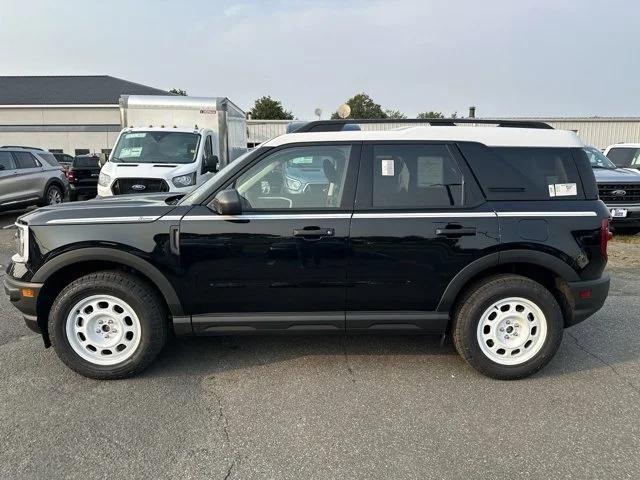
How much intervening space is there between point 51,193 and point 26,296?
31.8 feet

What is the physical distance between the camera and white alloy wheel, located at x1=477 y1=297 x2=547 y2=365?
356 centimetres

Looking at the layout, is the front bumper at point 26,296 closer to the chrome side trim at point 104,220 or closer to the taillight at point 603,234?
the chrome side trim at point 104,220

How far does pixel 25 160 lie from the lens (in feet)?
36.7

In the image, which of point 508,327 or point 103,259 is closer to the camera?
point 103,259

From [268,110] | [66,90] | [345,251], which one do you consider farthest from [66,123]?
[345,251]

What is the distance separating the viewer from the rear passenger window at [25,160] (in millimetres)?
11008

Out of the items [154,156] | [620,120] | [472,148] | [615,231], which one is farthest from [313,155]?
[620,120]

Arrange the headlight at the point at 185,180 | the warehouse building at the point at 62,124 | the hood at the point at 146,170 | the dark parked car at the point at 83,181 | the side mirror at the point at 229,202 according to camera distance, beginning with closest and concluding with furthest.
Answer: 1. the side mirror at the point at 229,202
2. the hood at the point at 146,170
3. the headlight at the point at 185,180
4. the dark parked car at the point at 83,181
5. the warehouse building at the point at 62,124

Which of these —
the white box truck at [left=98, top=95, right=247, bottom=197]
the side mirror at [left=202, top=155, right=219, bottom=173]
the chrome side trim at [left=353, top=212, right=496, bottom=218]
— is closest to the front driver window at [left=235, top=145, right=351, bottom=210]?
the chrome side trim at [left=353, top=212, right=496, bottom=218]

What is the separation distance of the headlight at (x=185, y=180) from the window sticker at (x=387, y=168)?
6.21m

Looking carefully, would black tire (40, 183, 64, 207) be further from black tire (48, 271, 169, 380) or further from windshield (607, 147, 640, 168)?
windshield (607, 147, 640, 168)

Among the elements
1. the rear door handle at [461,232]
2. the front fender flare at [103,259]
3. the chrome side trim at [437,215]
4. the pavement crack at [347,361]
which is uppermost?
the chrome side trim at [437,215]

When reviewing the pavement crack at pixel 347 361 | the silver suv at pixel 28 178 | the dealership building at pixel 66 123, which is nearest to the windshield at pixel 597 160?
the pavement crack at pixel 347 361

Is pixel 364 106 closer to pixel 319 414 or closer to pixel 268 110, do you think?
pixel 268 110
